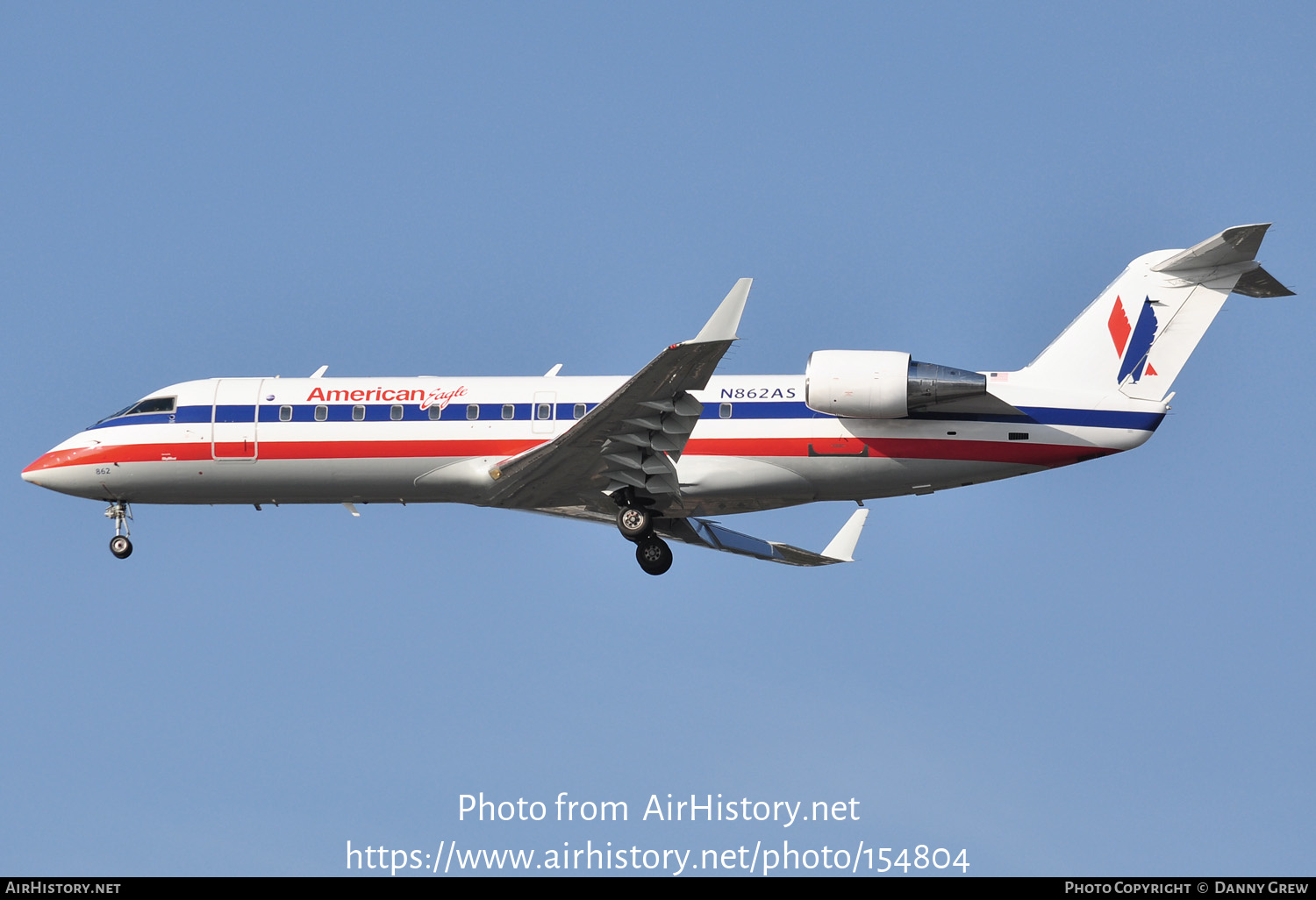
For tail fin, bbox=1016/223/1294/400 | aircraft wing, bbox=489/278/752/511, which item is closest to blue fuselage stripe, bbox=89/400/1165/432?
tail fin, bbox=1016/223/1294/400

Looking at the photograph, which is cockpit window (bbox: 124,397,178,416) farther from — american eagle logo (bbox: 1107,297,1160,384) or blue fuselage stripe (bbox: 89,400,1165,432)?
american eagle logo (bbox: 1107,297,1160,384)

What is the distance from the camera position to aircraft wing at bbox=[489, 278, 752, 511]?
21.5 m

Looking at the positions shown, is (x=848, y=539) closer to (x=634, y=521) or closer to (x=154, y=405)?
(x=634, y=521)

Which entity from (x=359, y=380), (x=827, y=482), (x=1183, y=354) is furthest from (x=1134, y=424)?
(x=359, y=380)

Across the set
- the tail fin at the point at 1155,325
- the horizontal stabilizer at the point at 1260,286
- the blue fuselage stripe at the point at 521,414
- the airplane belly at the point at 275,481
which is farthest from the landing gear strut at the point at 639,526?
the horizontal stabilizer at the point at 1260,286

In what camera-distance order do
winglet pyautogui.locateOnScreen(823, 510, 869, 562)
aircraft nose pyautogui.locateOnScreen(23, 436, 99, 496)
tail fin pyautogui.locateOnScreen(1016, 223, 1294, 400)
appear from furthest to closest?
winglet pyautogui.locateOnScreen(823, 510, 869, 562) → aircraft nose pyautogui.locateOnScreen(23, 436, 99, 496) → tail fin pyautogui.locateOnScreen(1016, 223, 1294, 400)

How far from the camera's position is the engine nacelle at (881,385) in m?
23.5

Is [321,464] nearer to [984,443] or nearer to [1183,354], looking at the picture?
[984,443]

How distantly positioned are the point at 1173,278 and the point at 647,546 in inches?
380

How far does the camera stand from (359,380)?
85.6 feet

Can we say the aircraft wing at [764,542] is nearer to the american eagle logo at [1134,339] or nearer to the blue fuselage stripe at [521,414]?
the blue fuselage stripe at [521,414]

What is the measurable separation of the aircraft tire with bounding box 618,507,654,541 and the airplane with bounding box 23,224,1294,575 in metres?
0.04
